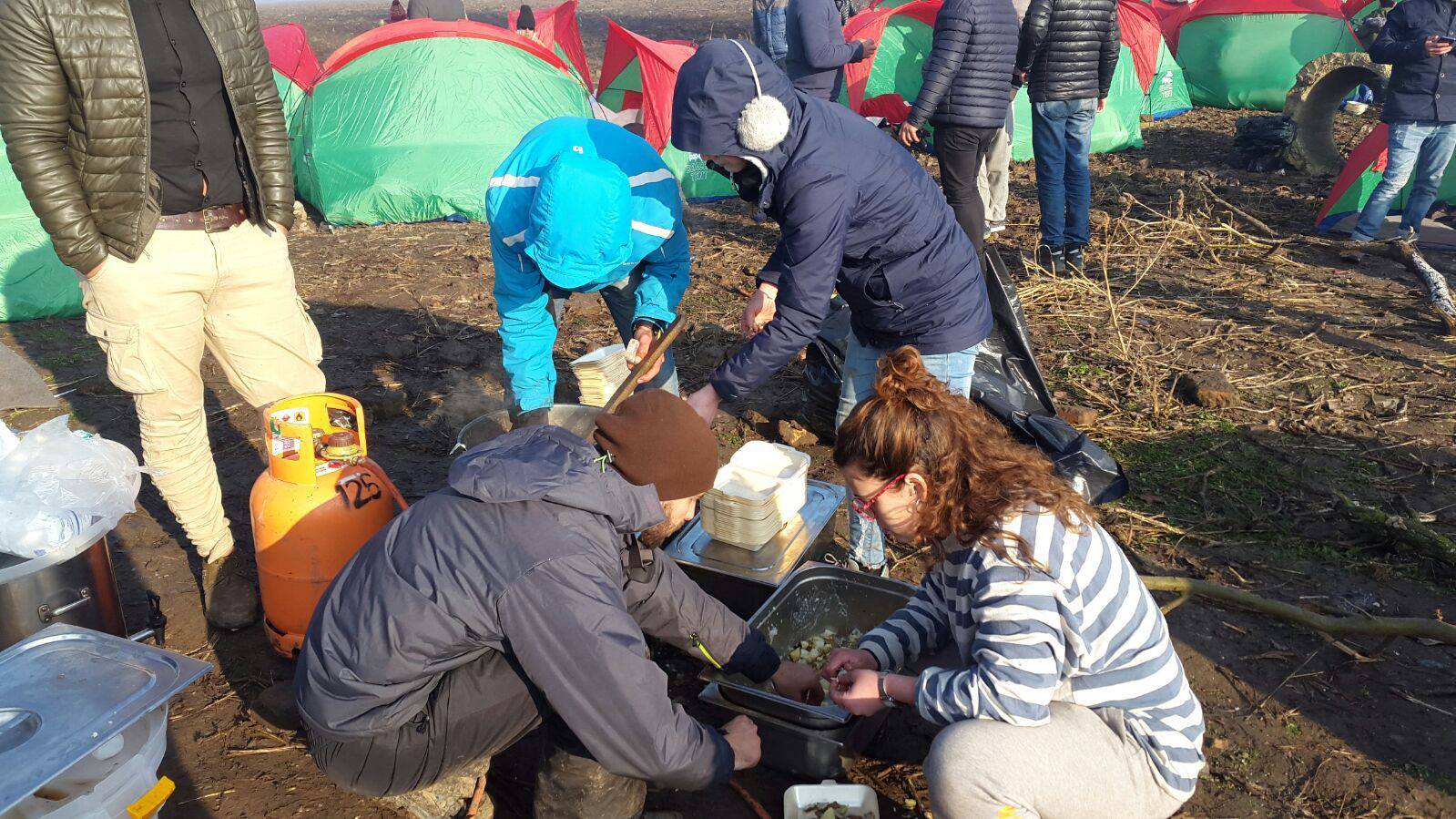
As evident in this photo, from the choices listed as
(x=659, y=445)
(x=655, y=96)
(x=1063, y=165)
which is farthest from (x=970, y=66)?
(x=659, y=445)

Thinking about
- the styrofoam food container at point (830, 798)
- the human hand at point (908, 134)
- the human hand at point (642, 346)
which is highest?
the human hand at point (908, 134)

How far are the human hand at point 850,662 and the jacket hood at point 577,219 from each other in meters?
1.50

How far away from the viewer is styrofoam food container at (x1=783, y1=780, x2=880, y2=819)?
2.49m

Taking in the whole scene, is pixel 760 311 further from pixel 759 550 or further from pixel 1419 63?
pixel 1419 63

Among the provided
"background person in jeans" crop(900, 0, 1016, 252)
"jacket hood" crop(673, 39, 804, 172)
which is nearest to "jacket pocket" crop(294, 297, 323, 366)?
"jacket hood" crop(673, 39, 804, 172)

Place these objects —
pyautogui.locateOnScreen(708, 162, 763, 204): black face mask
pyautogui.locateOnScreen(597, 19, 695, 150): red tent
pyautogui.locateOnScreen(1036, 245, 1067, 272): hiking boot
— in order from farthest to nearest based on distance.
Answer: pyautogui.locateOnScreen(597, 19, 695, 150): red tent → pyautogui.locateOnScreen(1036, 245, 1067, 272): hiking boot → pyautogui.locateOnScreen(708, 162, 763, 204): black face mask

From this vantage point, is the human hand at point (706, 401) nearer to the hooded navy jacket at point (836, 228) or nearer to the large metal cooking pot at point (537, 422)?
the hooded navy jacket at point (836, 228)

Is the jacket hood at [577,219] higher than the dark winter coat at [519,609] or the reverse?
higher

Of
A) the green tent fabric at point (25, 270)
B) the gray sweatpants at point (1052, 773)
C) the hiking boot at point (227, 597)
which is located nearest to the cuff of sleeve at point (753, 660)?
the gray sweatpants at point (1052, 773)

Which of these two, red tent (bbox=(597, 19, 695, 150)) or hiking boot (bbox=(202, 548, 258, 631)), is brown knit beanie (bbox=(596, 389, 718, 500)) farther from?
red tent (bbox=(597, 19, 695, 150))

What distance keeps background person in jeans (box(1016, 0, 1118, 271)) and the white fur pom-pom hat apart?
4.22 m

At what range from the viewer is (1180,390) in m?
5.04

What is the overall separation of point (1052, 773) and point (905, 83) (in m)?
8.83

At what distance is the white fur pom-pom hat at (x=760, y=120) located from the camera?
2783 millimetres
